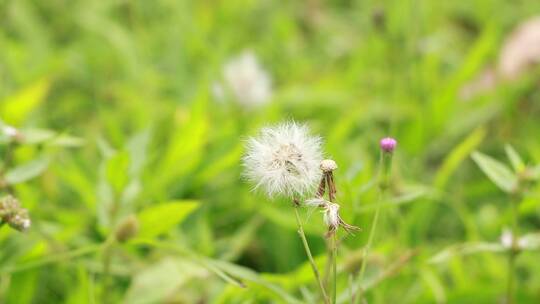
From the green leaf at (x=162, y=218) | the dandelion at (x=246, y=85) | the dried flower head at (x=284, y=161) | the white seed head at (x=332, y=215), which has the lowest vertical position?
the white seed head at (x=332, y=215)

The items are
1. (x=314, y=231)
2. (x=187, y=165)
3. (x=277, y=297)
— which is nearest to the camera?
(x=277, y=297)

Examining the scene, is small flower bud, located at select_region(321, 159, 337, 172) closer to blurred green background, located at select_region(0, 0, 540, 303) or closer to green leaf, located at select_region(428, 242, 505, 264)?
blurred green background, located at select_region(0, 0, 540, 303)

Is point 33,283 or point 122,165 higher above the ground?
point 122,165

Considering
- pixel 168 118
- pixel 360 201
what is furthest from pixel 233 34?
pixel 360 201

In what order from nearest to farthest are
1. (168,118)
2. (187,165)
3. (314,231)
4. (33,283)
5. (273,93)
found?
1. (33,283)
2. (314,231)
3. (187,165)
4. (168,118)
5. (273,93)

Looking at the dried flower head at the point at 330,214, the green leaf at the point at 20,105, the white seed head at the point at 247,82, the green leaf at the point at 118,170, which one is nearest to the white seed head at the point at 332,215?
the dried flower head at the point at 330,214

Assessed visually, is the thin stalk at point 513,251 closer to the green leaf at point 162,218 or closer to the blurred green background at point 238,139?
the blurred green background at point 238,139

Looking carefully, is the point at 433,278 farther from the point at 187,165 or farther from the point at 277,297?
the point at 187,165

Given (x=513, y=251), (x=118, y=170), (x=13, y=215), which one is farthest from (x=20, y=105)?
(x=513, y=251)
